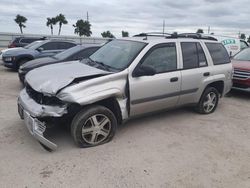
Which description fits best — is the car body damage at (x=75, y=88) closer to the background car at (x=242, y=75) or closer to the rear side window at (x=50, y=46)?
the background car at (x=242, y=75)

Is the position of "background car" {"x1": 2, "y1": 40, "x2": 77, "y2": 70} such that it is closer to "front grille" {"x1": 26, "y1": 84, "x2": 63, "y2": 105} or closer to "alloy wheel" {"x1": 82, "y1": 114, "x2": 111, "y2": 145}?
"front grille" {"x1": 26, "y1": 84, "x2": 63, "y2": 105}

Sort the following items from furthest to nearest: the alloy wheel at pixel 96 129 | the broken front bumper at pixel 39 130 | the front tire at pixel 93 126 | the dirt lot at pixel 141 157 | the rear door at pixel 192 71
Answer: the rear door at pixel 192 71 → the alloy wheel at pixel 96 129 → the front tire at pixel 93 126 → the broken front bumper at pixel 39 130 → the dirt lot at pixel 141 157

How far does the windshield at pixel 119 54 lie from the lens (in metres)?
4.16

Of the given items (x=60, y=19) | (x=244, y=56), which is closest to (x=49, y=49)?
(x=244, y=56)

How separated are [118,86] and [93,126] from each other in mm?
739

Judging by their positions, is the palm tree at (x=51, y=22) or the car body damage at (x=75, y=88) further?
the palm tree at (x=51, y=22)

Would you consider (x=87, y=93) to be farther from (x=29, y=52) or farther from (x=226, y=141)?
(x=29, y=52)

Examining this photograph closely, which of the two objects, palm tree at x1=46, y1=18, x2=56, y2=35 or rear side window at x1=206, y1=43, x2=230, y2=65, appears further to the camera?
palm tree at x1=46, y1=18, x2=56, y2=35

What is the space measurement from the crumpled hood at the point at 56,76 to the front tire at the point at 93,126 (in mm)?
510

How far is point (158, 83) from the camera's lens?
14.2 ft

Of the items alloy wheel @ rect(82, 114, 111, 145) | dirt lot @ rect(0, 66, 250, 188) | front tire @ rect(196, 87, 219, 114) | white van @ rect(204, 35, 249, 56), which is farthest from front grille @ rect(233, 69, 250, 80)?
white van @ rect(204, 35, 249, 56)

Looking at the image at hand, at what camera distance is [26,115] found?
3.66m

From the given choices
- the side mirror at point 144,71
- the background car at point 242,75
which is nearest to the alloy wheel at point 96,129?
the side mirror at point 144,71

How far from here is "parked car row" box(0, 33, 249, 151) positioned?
3506 mm
